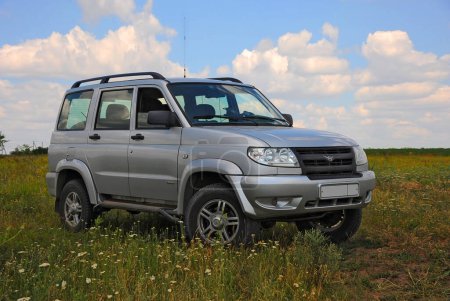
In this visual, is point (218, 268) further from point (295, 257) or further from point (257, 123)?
point (257, 123)

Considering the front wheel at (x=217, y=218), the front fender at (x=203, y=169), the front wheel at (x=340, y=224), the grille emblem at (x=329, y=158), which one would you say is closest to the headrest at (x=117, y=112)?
the front fender at (x=203, y=169)

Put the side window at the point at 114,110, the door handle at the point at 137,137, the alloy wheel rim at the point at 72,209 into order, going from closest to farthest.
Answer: the door handle at the point at 137,137 → the side window at the point at 114,110 → the alloy wheel rim at the point at 72,209

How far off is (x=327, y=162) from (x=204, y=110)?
1.62m

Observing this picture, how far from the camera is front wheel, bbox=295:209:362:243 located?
25.0ft

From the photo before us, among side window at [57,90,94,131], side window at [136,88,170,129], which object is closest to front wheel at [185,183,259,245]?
→ side window at [136,88,170,129]

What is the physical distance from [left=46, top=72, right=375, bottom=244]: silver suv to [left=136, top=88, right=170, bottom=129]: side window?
13 millimetres

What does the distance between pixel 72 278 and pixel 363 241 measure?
3.81 metres

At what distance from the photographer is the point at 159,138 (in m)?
7.31

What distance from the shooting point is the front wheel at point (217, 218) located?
6391 millimetres

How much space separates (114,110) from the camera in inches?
324

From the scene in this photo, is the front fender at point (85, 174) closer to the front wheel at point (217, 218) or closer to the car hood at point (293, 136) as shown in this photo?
the front wheel at point (217, 218)

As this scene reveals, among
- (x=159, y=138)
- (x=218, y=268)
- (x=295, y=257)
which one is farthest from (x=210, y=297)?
(x=159, y=138)

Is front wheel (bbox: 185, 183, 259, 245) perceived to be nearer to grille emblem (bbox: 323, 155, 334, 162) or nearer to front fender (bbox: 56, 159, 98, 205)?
grille emblem (bbox: 323, 155, 334, 162)

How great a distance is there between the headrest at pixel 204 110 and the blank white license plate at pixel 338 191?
170 centimetres
